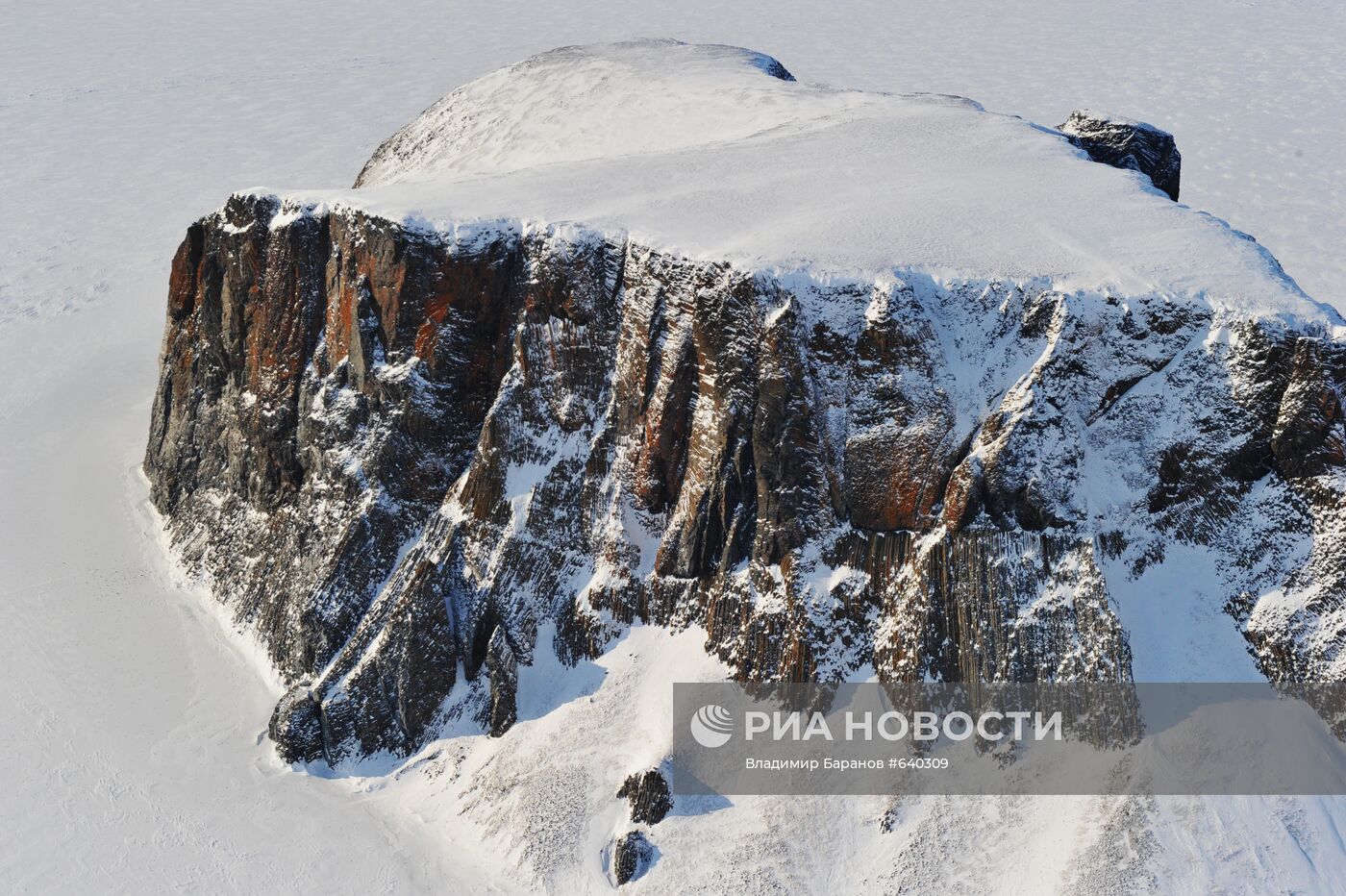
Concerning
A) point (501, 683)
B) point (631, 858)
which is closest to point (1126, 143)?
point (501, 683)

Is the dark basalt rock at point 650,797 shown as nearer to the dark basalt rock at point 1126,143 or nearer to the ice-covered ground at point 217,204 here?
the ice-covered ground at point 217,204

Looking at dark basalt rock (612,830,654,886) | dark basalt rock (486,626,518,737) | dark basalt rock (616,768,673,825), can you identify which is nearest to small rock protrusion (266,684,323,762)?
dark basalt rock (486,626,518,737)

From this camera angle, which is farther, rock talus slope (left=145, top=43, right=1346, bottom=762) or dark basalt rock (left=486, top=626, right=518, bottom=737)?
dark basalt rock (left=486, top=626, right=518, bottom=737)

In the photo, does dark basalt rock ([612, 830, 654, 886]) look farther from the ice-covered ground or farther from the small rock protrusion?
the small rock protrusion

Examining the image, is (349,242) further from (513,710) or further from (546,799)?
(546,799)

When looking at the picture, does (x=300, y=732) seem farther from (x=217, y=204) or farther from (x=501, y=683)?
(x=217, y=204)

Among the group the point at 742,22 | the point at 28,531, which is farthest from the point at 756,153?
the point at 742,22
